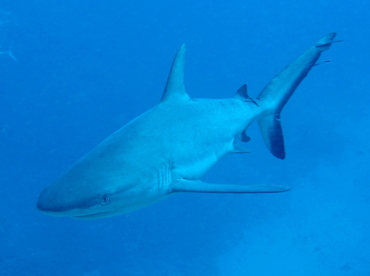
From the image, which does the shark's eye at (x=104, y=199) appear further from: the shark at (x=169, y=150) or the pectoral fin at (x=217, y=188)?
the pectoral fin at (x=217, y=188)

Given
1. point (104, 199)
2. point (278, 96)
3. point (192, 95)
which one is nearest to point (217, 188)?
point (104, 199)

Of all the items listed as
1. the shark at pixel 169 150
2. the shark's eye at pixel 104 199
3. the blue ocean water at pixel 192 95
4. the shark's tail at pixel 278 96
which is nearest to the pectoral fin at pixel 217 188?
the shark at pixel 169 150

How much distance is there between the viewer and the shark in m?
2.50

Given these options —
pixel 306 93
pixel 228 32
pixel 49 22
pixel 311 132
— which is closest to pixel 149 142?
pixel 311 132

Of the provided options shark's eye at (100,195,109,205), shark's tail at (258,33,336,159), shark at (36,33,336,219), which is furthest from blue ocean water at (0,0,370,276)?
shark's eye at (100,195,109,205)

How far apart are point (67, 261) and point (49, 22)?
2419 centimetres

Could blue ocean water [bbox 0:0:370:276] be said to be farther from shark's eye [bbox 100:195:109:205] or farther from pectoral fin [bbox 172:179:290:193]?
shark's eye [bbox 100:195:109:205]

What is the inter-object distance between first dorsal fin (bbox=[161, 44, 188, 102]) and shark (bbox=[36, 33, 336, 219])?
1cm

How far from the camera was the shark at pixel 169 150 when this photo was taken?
2.50 metres

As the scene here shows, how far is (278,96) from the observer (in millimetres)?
4520

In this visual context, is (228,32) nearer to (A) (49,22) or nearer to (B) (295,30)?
(B) (295,30)

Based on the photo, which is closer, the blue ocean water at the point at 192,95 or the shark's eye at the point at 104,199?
the shark's eye at the point at 104,199

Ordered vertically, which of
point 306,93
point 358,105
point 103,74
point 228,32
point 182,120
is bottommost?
point 182,120

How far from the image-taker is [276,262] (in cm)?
1197
